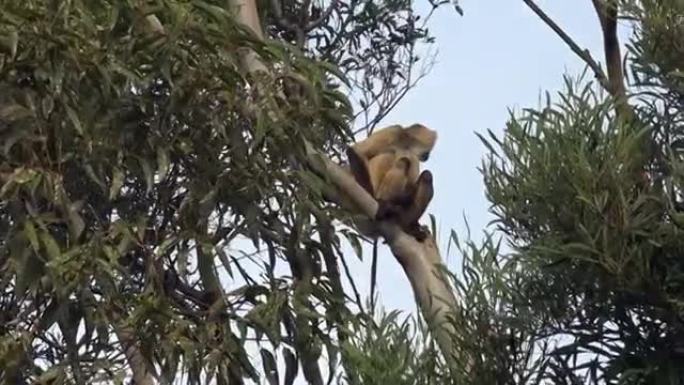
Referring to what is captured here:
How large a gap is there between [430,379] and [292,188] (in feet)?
2.43

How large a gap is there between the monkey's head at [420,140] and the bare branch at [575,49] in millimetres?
1773

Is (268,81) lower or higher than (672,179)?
higher

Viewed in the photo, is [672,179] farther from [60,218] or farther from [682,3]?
[60,218]

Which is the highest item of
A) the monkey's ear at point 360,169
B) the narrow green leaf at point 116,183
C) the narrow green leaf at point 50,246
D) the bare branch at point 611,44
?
the monkey's ear at point 360,169

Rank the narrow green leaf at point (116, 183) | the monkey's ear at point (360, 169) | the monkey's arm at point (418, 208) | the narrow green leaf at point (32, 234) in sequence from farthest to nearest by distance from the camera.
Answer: the monkey's ear at point (360, 169), the monkey's arm at point (418, 208), the narrow green leaf at point (116, 183), the narrow green leaf at point (32, 234)

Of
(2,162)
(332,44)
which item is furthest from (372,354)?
(332,44)

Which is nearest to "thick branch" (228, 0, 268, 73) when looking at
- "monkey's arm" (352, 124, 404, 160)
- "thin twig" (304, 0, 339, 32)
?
"monkey's arm" (352, 124, 404, 160)

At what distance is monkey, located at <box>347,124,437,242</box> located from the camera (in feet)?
18.5

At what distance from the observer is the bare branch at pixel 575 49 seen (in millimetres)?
4418

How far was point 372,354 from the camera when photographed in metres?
3.98

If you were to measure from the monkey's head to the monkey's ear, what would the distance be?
737 mm

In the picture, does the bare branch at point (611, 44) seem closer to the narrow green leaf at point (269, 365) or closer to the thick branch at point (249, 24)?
the thick branch at point (249, 24)

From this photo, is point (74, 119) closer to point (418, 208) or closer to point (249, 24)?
point (249, 24)

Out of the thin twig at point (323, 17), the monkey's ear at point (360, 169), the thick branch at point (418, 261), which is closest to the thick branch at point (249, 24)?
the thick branch at point (418, 261)
